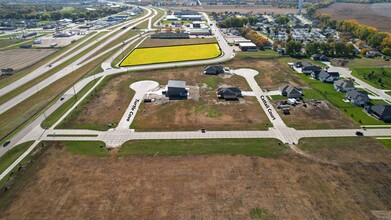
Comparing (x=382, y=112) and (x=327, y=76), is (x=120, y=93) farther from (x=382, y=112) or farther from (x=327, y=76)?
(x=382, y=112)

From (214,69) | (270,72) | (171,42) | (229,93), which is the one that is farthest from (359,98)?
(171,42)

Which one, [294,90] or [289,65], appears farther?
[289,65]

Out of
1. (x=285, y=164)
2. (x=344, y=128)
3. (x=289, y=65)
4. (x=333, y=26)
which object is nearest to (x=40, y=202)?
(x=285, y=164)

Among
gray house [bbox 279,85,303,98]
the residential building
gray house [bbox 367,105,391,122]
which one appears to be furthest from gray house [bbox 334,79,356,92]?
the residential building

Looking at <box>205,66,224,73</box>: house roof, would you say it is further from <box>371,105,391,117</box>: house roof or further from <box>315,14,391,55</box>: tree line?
<box>315,14,391,55</box>: tree line

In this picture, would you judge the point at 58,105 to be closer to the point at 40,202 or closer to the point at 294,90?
the point at 40,202

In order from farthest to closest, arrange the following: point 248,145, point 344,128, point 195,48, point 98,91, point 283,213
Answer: point 195,48 < point 98,91 < point 344,128 < point 248,145 < point 283,213
